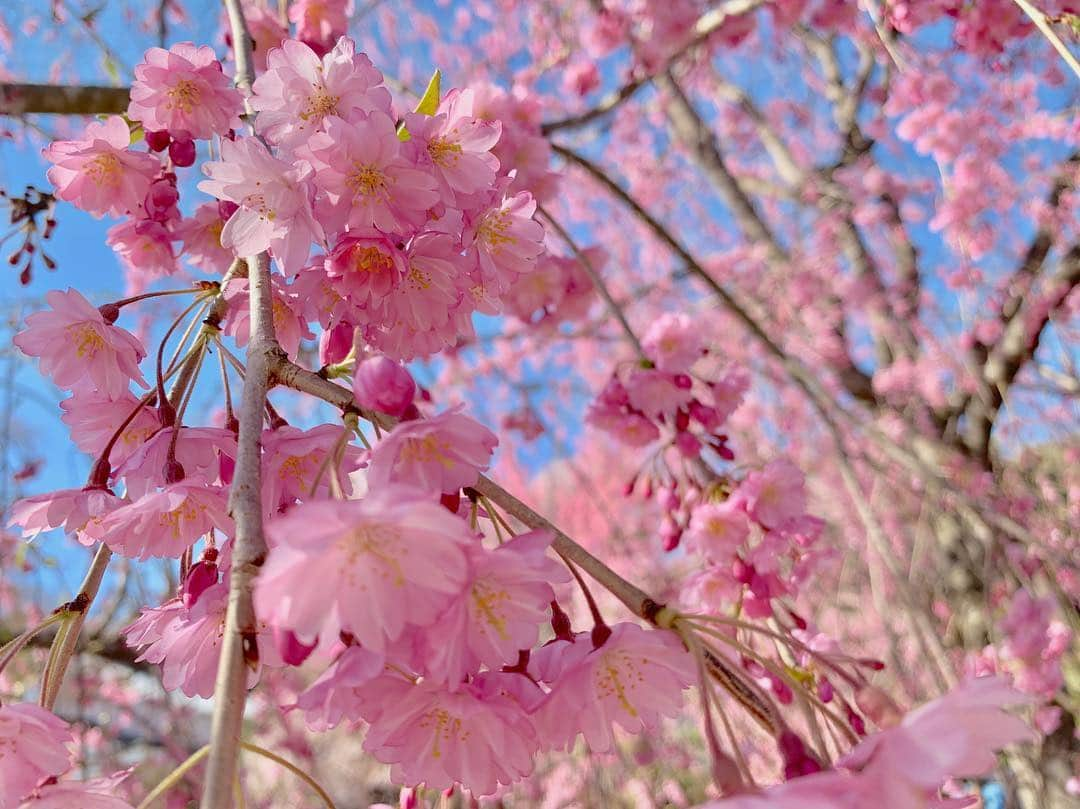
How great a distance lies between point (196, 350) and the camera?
3.21 ft

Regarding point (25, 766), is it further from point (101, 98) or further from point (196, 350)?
point (101, 98)

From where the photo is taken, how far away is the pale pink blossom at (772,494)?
1.49m

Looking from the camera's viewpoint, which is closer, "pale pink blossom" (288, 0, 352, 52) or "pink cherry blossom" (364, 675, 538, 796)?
"pink cherry blossom" (364, 675, 538, 796)

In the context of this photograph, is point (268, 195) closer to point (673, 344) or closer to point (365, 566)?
point (365, 566)

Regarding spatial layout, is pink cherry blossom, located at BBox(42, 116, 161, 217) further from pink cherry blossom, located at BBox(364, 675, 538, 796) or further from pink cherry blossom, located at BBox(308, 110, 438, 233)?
pink cherry blossom, located at BBox(364, 675, 538, 796)

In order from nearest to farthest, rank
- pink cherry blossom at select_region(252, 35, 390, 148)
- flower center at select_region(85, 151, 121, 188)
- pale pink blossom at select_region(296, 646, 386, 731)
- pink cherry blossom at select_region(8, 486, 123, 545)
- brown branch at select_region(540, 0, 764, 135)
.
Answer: pale pink blossom at select_region(296, 646, 386, 731), pink cherry blossom at select_region(8, 486, 123, 545), pink cherry blossom at select_region(252, 35, 390, 148), flower center at select_region(85, 151, 121, 188), brown branch at select_region(540, 0, 764, 135)

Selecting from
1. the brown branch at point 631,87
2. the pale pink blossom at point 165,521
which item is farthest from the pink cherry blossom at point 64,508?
the brown branch at point 631,87

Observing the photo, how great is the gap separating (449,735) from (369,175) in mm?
614

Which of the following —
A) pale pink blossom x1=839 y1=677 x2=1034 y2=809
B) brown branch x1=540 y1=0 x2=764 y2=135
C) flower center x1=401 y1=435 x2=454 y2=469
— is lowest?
pale pink blossom x1=839 y1=677 x2=1034 y2=809

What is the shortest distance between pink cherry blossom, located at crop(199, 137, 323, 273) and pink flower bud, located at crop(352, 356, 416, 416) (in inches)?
11.2

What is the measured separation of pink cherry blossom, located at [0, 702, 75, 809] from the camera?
26.9 inches

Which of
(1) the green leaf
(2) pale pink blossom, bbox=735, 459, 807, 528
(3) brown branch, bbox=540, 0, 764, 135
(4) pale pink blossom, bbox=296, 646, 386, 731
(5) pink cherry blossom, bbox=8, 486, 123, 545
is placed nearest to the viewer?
(4) pale pink blossom, bbox=296, 646, 386, 731

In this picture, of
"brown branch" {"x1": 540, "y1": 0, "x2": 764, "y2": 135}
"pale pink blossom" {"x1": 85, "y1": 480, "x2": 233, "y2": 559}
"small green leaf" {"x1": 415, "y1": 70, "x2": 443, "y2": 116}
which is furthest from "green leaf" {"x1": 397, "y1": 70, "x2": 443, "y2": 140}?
"brown branch" {"x1": 540, "y1": 0, "x2": 764, "y2": 135}

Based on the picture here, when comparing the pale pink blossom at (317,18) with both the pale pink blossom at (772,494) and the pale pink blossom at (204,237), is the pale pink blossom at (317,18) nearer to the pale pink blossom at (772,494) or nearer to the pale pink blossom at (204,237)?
the pale pink blossom at (204,237)
